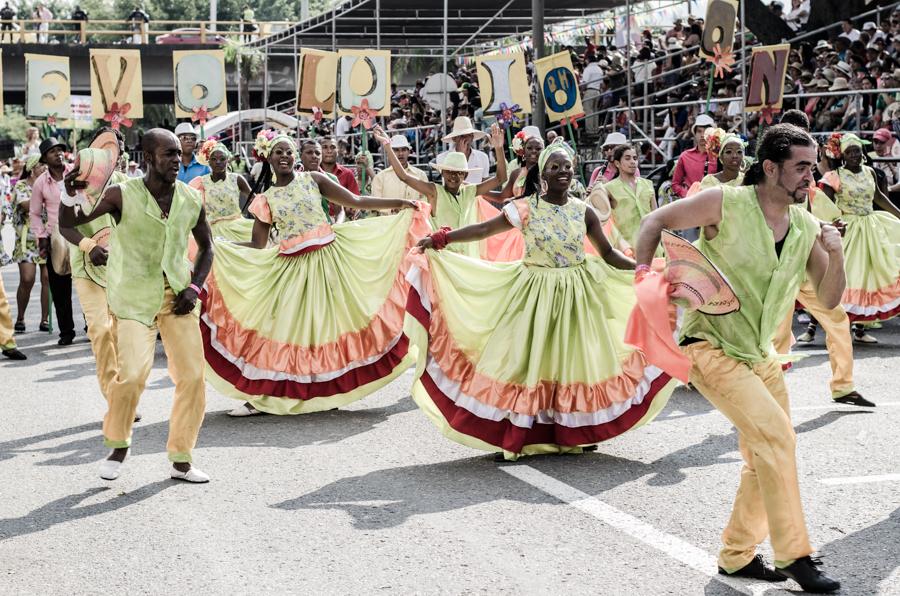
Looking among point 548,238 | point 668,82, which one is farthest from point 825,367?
point 668,82

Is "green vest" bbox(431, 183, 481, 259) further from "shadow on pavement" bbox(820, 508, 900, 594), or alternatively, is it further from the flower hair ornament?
"shadow on pavement" bbox(820, 508, 900, 594)

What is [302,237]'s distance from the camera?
370 inches

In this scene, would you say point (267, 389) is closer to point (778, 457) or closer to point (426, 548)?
point (426, 548)

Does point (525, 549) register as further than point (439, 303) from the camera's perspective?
No

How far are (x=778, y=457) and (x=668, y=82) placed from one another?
1765 cm

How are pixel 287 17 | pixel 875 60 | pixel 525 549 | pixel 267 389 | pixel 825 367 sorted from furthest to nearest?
pixel 287 17 → pixel 875 60 → pixel 825 367 → pixel 267 389 → pixel 525 549

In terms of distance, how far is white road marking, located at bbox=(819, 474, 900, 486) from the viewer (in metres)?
6.61

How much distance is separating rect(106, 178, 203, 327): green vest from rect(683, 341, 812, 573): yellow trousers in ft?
10.3

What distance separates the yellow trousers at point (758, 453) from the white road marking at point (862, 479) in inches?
63.9

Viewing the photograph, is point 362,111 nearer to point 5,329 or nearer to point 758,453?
point 5,329

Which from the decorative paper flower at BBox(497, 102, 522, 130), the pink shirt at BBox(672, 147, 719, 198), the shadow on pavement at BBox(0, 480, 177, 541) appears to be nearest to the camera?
the shadow on pavement at BBox(0, 480, 177, 541)

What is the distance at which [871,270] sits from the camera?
11.7 meters

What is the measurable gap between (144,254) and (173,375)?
2.31 feet

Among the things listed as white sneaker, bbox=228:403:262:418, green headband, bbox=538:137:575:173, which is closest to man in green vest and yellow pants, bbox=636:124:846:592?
green headband, bbox=538:137:575:173
